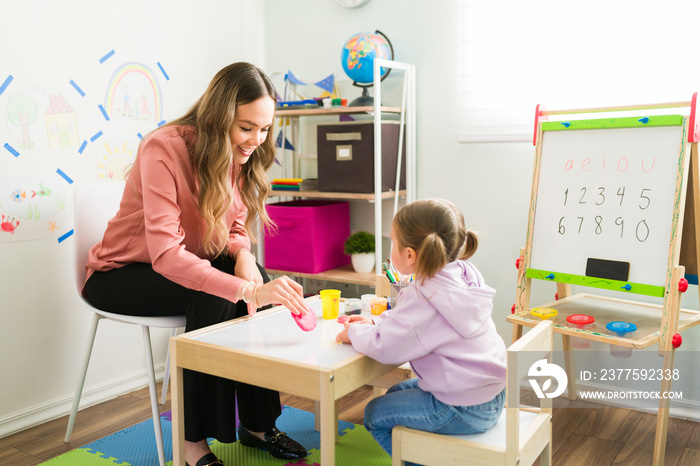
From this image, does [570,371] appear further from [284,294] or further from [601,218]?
[284,294]

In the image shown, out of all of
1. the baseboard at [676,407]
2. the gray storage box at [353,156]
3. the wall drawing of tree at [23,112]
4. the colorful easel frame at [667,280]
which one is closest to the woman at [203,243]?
the wall drawing of tree at [23,112]

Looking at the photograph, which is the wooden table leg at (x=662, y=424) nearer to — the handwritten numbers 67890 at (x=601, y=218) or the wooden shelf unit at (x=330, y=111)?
the handwritten numbers 67890 at (x=601, y=218)

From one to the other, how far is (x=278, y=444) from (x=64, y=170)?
1.29 metres

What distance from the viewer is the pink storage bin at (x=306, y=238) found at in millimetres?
2807

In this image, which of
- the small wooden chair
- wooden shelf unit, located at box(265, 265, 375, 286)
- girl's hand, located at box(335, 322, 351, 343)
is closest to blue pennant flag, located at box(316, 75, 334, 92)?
wooden shelf unit, located at box(265, 265, 375, 286)

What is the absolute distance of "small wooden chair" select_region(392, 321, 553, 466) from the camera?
1.26 m

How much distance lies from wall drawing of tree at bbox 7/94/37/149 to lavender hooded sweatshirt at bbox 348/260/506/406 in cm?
152

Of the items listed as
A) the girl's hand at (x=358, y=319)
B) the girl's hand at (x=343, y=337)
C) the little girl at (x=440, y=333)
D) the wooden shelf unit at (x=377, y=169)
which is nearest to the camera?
the little girl at (x=440, y=333)

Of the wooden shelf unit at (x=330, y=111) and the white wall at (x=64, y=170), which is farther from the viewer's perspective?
the wooden shelf unit at (x=330, y=111)

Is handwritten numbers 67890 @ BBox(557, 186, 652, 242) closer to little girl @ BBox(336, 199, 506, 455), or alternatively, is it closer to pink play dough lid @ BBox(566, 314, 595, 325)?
pink play dough lid @ BBox(566, 314, 595, 325)

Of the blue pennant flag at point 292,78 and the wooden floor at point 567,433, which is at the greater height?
the blue pennant flag at point 292,78

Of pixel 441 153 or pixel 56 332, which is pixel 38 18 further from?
pixel 441 153

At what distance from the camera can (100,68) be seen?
2.49 metres

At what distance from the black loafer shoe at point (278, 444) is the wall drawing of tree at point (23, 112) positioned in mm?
1270
